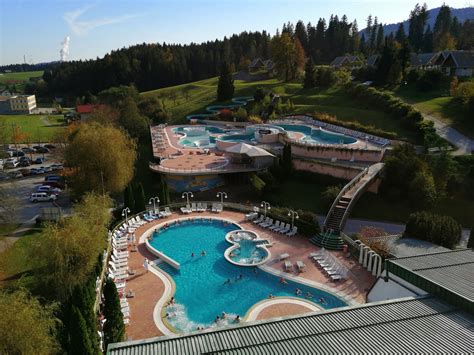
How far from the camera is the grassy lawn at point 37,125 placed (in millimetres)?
68887

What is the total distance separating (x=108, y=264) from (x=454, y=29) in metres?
118

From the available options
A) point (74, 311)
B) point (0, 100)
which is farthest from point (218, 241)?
point (0, 100)

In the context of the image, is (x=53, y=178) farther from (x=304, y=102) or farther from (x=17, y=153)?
(x=304, y=102)

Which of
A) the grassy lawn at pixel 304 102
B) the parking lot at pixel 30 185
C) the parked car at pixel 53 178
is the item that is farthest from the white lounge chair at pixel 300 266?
the parked car at pixel 53 178

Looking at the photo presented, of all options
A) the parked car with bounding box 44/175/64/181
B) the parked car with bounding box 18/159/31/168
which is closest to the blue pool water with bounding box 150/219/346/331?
the parked car with bounding box 44/175/64/181

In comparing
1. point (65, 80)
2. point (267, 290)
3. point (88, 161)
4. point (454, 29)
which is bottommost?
point (267, 290)

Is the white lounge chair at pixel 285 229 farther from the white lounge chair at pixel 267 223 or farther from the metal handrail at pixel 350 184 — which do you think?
the metal handrail at pixel 350 184

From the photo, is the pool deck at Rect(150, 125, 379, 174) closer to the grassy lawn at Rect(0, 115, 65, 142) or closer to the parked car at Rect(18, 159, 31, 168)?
the parked car at Rect(18, 159, 31, 168)

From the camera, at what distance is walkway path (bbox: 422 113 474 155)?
A: 128 ft

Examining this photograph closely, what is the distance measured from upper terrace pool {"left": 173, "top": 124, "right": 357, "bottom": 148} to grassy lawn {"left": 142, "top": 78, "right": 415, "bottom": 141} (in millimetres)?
5616

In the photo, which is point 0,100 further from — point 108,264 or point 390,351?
point 390,351

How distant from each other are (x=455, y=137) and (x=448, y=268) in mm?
32616

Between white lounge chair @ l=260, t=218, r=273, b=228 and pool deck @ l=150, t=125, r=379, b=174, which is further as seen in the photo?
pool deck @ l=150, t=125, r=379, b=174

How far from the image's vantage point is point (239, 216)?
3111 cm
